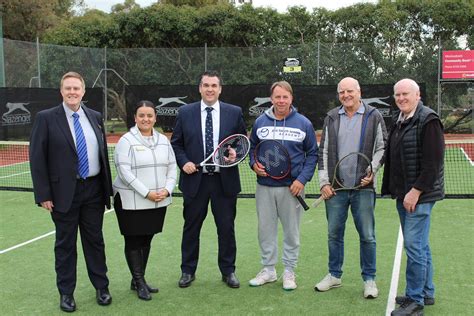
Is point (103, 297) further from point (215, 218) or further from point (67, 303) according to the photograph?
point (215, 218)

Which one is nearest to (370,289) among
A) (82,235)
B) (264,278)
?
(264,278)

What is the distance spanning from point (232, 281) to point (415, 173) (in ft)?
6.51

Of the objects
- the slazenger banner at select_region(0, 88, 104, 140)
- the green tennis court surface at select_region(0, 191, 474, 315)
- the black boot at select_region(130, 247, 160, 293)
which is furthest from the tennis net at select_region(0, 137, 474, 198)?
the black boot at select_region(130, 247, 160, 293)

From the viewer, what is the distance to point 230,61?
2012 centimetres

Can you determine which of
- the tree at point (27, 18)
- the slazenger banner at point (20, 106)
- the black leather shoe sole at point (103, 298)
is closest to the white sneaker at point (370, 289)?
the black leather shoe sole at point (103, 298)

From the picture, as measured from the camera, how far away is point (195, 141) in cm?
504

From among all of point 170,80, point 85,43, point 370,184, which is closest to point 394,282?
point 370,184

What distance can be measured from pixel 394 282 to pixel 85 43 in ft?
72.6

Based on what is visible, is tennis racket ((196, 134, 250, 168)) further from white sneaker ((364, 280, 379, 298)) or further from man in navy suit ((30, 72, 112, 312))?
white sneaker ((364, 280, 379, 298))

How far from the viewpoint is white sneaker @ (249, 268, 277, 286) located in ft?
16.8

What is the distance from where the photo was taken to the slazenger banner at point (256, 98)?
15.2 meters

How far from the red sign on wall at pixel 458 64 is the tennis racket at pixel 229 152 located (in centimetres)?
1494

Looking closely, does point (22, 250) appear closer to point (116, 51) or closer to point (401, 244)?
point (401, 244)

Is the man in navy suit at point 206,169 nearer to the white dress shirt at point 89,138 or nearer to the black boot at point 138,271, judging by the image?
the black boot at point 138,271
